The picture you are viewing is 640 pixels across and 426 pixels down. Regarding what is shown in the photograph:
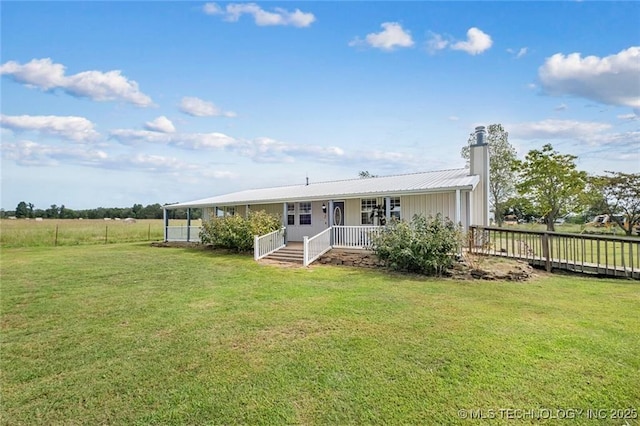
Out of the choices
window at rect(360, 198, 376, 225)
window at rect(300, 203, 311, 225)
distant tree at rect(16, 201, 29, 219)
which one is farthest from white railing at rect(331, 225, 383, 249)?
distant tree at rect(16, 201, 29, 219)

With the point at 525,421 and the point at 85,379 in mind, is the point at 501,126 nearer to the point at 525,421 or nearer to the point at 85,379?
the point at 525,421

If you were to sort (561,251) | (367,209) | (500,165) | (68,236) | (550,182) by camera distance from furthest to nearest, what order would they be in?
(500,165)
(68,236)
(550,182)
(367,209)
(561,251)

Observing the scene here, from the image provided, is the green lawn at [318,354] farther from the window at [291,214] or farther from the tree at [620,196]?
the tree at [620,196]

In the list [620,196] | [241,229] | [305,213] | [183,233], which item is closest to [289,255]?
[241,229]

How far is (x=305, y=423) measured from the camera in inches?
124

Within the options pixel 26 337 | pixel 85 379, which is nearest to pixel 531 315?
pixel 85 379

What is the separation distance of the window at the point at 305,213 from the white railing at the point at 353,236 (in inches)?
134

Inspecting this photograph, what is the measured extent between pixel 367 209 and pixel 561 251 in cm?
711

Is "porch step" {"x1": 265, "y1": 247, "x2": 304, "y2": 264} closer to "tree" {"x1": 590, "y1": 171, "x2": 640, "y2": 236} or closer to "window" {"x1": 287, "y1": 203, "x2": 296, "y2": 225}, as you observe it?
"window" {"x1": 287, "y1": 203, "x2": 296, "y2": 225}

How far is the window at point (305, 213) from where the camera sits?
17016 millimetres

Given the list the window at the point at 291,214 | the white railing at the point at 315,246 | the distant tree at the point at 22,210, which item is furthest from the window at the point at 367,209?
the distant tree at the point at 22,210

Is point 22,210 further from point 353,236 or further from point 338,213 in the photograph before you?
point 353,236

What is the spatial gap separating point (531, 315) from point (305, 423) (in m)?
4.94

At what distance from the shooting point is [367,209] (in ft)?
49.1
